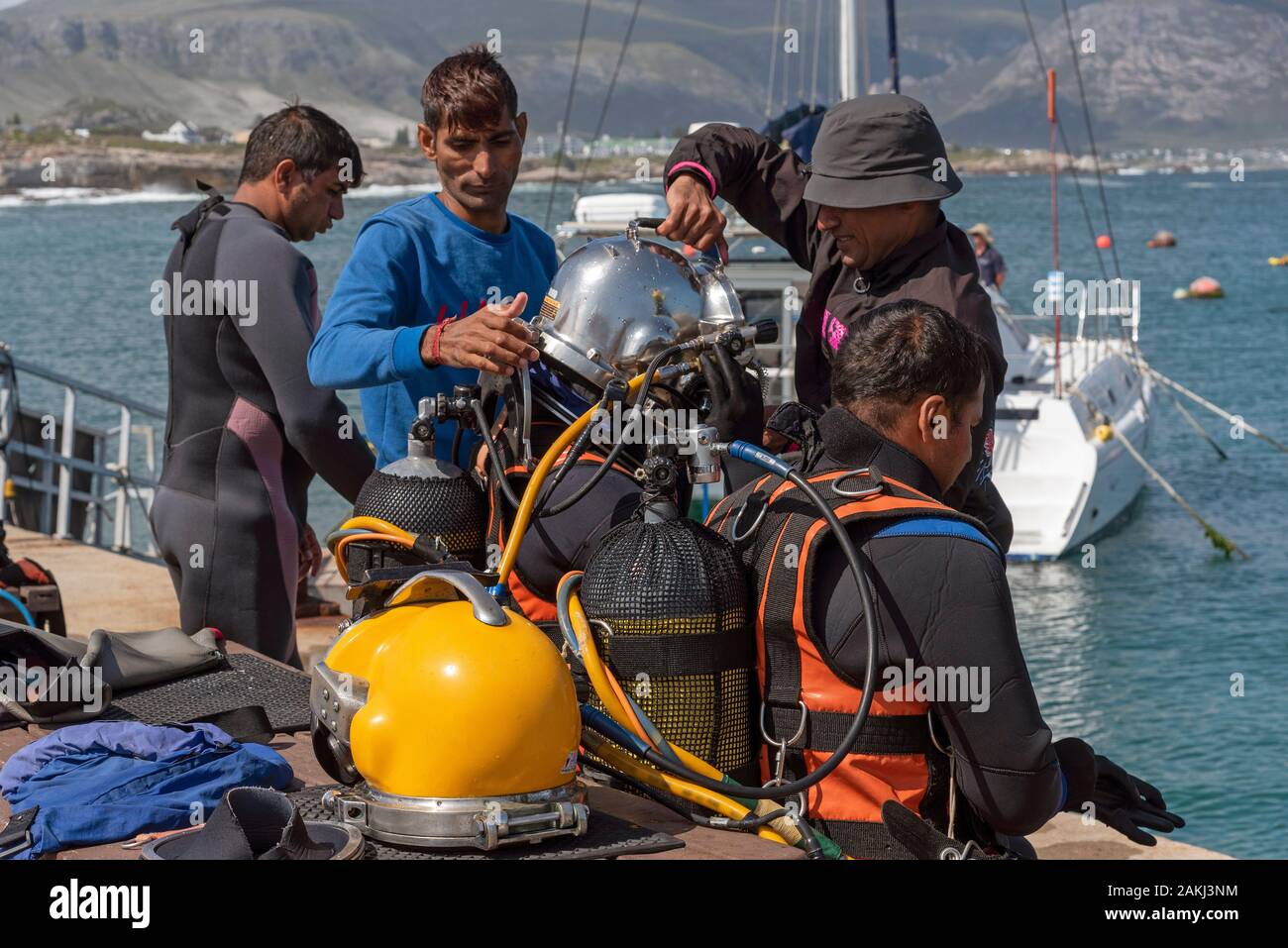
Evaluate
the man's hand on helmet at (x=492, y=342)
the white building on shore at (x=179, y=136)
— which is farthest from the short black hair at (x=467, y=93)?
the white building on shore at (x=179, y=136)

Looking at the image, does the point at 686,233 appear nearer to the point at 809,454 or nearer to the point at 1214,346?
the point at 809,454

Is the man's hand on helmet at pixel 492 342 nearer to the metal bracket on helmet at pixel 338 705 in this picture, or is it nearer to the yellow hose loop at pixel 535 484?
the yellow hose loop at pixel 535 484

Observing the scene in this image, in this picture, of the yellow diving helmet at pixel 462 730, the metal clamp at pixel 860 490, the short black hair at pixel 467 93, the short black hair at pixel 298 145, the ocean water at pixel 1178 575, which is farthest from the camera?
the ocean water at pixel 1178 575

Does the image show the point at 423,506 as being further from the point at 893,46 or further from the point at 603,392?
the point at 893,46

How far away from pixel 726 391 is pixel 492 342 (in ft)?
1.68

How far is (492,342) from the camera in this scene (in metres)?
3.32

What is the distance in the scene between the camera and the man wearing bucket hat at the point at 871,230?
367 cm

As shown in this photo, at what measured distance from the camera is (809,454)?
10.8 feet

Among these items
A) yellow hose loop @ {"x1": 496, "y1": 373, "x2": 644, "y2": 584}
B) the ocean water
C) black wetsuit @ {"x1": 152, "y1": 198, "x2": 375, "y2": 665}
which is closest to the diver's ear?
yellow hose loop @ {"x1": 496, "y1": 373, "x2": 644, "y2": 584}

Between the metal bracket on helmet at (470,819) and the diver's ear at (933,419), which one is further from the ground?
the diver's ear at (933,419)

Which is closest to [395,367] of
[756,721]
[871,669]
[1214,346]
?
[756,721]

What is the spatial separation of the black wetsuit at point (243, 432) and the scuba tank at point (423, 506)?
102 cm

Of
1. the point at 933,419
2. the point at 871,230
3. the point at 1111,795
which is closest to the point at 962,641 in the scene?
the point at 933,419

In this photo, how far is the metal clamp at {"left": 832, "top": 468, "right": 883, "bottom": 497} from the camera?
3023mm
